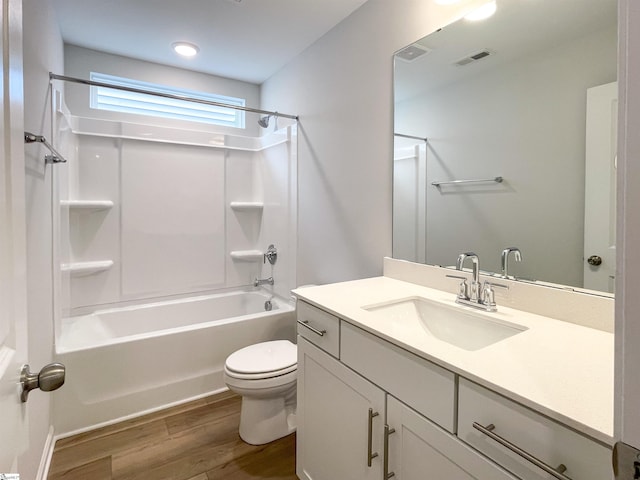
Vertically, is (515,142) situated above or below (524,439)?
above

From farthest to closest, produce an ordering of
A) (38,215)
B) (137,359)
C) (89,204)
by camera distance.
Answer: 1. (89,204)
2. (137,359)
3. (38,215)

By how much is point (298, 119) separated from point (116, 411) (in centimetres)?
238

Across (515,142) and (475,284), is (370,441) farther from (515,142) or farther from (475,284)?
(515,142)

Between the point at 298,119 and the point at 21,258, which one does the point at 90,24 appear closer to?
the point at 298,119

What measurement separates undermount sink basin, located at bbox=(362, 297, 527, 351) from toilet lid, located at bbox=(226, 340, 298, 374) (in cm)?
77

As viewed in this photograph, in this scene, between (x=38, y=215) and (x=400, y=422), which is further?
(x=38, y=215)

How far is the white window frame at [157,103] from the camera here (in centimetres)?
279

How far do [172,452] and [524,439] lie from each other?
1785 mm

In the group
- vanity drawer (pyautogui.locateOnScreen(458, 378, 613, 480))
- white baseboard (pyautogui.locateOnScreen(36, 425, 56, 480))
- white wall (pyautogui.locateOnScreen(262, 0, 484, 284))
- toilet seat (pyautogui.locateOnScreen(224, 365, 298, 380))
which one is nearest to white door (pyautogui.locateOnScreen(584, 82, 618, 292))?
vanity drawer (pyautogui.locateOnScreen(458, 378, 613, 480))

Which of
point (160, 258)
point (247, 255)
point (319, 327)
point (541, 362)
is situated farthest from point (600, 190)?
point (160, 258)

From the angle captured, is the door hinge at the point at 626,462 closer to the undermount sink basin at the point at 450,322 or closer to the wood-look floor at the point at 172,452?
the undermount sink basin at the point at 450,322

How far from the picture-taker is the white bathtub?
6.45 ft

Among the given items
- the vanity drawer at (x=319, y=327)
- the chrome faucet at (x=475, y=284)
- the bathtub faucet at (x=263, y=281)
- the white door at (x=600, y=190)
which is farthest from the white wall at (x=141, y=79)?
the white door at (x=600, y=190)

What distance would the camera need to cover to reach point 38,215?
1.63 metres
